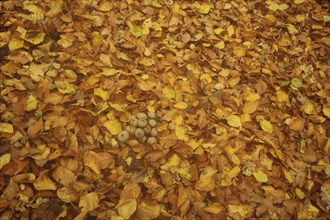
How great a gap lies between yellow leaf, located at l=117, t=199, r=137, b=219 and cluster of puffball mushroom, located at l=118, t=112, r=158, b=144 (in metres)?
0.49

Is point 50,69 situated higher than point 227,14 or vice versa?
point 227,14

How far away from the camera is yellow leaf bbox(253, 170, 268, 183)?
2170mm

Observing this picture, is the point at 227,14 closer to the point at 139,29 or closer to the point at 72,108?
the point at 139,29

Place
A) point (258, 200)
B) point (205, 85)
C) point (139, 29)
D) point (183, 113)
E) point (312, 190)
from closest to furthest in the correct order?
1. point (258, 200)
2. point (312, 190)
3. point (183, 113)
4. point (205, 85)
5. point (139, 29)

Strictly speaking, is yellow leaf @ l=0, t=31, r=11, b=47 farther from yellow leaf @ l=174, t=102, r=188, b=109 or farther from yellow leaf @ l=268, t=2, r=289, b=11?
yellow leaf @ l=268, t=2, r=289, b=11

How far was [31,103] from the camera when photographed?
2109 millimetres

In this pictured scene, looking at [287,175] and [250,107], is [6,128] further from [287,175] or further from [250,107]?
[287,175]

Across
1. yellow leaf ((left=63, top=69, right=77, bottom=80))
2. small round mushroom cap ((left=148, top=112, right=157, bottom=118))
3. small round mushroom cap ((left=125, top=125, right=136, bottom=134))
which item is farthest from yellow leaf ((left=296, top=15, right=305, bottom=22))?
yellow leaf ((left=63, top=69, right=77, bottom=80))

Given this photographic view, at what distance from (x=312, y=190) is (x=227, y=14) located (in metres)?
2.19

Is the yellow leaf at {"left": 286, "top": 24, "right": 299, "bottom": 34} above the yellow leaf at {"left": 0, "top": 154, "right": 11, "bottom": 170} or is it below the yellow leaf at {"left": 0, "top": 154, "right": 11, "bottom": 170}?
above

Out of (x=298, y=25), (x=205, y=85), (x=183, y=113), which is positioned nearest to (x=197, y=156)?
(x=183, y=113)

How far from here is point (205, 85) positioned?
2.64 m

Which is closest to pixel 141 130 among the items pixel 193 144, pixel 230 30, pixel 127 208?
pixel 193 144

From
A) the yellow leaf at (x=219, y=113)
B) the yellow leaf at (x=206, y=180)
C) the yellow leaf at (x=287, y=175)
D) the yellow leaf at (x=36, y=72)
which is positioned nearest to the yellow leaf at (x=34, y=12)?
the yellow leaf at (x=36, y=72)
